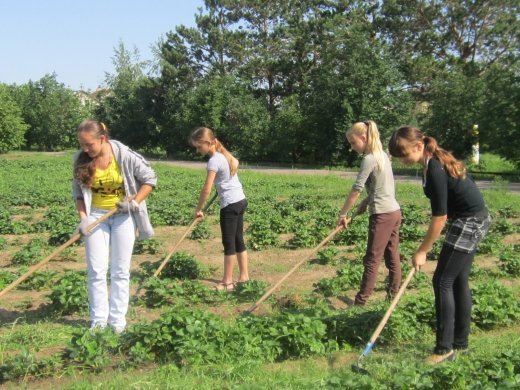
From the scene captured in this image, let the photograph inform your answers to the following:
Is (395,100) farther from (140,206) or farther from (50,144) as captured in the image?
(50,144)

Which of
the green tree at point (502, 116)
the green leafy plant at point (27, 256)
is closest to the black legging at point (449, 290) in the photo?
the green leafy plant at point (27, 256)

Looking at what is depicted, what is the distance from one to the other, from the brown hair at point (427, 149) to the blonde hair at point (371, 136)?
4.01ft

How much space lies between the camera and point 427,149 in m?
4.25

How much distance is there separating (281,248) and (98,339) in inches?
196

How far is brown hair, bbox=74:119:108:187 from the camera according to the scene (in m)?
4.83

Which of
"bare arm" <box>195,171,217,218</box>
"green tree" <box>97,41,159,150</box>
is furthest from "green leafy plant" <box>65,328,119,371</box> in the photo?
"green tree" <box>97,41,159,150</box>

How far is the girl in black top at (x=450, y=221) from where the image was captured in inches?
165

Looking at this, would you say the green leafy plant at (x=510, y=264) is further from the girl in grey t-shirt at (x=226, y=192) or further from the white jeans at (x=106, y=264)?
the white jeans at (x=106, y=264)

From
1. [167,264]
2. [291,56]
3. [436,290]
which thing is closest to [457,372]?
[436,290]

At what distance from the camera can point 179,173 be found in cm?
2411

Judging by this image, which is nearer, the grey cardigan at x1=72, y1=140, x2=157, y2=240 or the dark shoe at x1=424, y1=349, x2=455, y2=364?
the dark shoe at x1=424, y1=349, x2=455, y2=364

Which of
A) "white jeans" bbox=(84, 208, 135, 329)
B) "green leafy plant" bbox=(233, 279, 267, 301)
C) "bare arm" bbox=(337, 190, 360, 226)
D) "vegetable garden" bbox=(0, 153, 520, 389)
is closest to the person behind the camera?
"vegetable garden" bbox=(0, 153, 520, 389)

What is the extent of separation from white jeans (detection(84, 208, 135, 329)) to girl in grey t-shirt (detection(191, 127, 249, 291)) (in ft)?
4.75

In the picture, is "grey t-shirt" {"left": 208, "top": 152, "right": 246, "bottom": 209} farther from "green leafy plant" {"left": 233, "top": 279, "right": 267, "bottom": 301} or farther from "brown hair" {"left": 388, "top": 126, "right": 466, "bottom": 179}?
"brown hair" {"left": 388, "top": 126, "right": 466, "bottom": 179}
